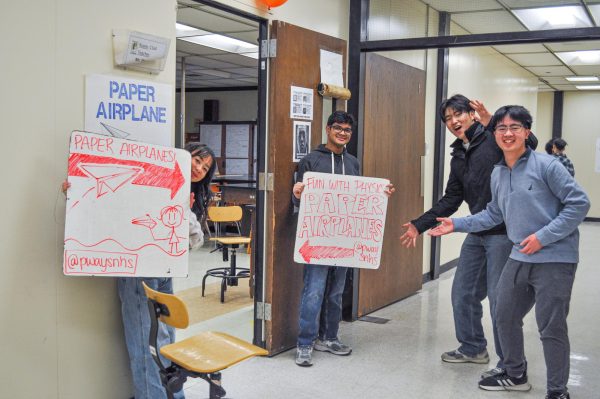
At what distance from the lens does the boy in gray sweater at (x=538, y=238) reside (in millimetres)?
2863

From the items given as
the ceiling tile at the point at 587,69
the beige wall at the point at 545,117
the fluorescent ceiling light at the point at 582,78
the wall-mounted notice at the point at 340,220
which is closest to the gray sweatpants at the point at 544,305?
the wall-mounted notice at the point at 340,220

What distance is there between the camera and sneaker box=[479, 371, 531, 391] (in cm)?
331

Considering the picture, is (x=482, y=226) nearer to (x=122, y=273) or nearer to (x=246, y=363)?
(x=246, y=363)

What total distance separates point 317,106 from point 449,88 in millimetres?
2856

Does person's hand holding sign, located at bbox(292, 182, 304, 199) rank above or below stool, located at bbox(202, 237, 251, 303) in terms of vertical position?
above

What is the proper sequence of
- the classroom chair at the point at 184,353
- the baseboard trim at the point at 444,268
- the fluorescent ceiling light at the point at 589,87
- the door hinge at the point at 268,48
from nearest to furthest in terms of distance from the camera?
the classroom chair at the point at 184,353 → the door hinge at the point at 268,48 → the baseboard trim at the point at 444,268 → the fluorescent ceiling light at the point at 589,87

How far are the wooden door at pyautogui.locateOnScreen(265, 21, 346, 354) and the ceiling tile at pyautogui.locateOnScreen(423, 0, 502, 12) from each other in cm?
123

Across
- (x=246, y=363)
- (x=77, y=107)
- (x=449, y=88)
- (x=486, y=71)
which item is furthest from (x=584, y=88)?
(x=77, y=107)

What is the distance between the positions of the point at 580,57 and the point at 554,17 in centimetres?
551

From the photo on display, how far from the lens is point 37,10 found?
2439 millimetres

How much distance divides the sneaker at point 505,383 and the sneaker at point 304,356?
0.95 meters

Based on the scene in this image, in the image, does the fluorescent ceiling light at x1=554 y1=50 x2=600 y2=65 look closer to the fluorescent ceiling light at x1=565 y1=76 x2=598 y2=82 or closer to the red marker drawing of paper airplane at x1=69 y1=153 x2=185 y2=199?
the fluorescent ceiling light at x1=565 y1=76 x2=598 y2=82

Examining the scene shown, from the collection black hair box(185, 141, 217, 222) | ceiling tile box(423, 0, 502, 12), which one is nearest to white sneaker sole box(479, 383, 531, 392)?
black hair box(185, 141, 217, 222)

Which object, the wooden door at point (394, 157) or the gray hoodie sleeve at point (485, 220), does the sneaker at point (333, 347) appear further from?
the gray hoodie sleeve at point (485, 220)
